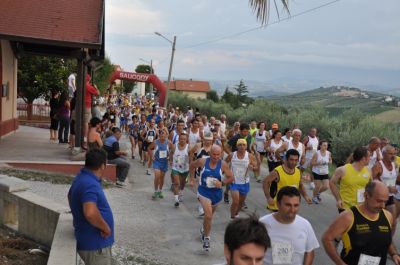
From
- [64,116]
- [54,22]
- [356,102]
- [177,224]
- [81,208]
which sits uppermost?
[54,22]

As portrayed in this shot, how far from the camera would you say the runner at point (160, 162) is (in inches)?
463

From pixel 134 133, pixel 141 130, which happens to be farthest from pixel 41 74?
pixel 141 130

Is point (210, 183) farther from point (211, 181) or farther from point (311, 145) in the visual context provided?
point (311, 145)

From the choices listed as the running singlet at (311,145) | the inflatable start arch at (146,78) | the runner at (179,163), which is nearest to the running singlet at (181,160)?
the runner at (179,163)

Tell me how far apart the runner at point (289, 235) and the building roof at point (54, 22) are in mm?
9025

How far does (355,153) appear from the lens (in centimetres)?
766

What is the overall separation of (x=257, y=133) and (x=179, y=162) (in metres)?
5.94

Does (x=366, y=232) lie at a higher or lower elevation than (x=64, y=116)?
lower

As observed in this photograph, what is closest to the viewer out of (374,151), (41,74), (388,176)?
(388,176)

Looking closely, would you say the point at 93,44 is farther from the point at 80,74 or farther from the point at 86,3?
the point at 86,3

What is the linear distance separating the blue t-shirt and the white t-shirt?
153 centimetres

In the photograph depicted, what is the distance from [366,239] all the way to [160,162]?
7628 millimetres

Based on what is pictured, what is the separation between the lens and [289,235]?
457cm

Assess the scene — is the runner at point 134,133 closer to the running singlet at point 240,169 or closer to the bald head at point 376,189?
the running singlet at point 240,169
